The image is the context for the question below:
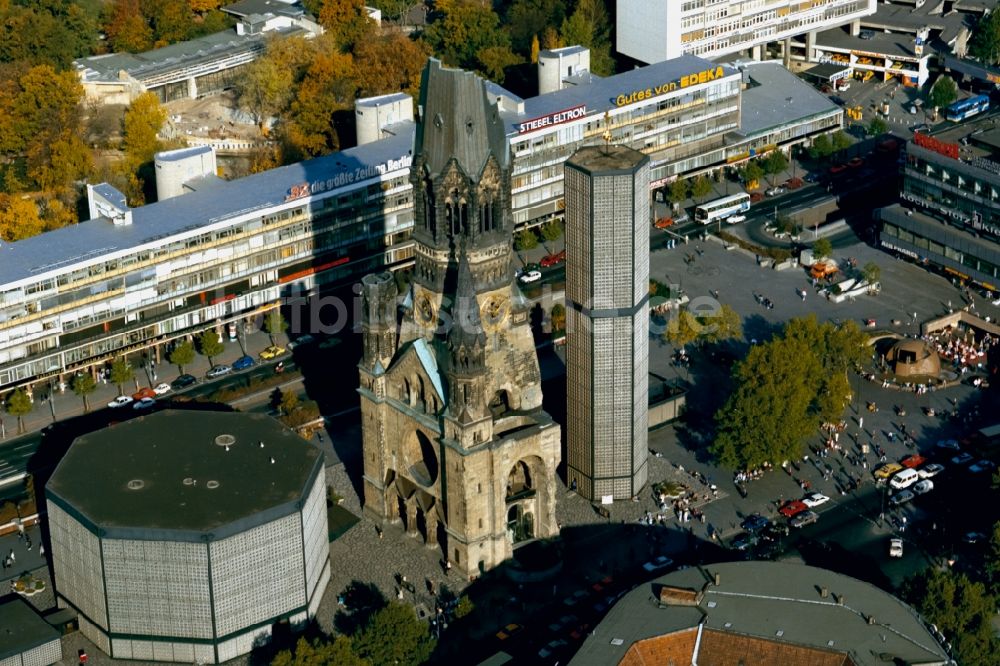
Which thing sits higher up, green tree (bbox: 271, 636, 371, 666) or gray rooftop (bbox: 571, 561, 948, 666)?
gray rooftop (bbox: 571, 561, 948, 666)

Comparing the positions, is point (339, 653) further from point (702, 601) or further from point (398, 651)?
point (702, 601)

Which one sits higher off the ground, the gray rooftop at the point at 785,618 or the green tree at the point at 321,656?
the gray rooftop at the point at 785,618

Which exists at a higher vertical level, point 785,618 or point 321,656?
point 785,618

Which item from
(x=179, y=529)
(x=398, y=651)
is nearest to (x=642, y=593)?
(x=398, y=651)

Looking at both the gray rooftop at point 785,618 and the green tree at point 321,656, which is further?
the green tree at point 321,656

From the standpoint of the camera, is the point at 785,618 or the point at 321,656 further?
the point at 321,656

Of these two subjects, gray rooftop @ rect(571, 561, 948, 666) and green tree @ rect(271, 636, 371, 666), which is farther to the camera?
green tree @ rect(271, 636, 371, 666)
